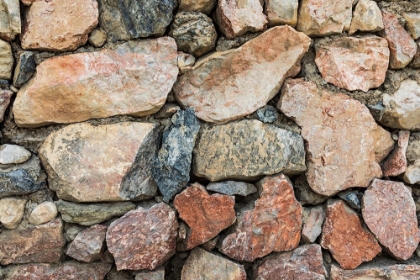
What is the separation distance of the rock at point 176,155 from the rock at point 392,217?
61cm

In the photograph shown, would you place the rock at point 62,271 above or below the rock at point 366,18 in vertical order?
below

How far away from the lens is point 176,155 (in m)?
1.23

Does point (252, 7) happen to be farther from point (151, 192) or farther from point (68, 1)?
point (151, 192)

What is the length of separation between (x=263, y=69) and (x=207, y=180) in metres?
0.41

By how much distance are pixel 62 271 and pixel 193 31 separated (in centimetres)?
86

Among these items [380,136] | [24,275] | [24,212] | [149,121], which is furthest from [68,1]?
[380,136]

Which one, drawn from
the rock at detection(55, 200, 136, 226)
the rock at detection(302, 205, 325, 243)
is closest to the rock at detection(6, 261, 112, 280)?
Answer: the rock at detection(55, 200, 136, 226)

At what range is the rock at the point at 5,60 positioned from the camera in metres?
1.17

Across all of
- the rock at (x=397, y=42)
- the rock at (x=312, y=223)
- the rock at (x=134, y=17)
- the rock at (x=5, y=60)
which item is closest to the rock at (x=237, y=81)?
the rock at (x=134, y=17)

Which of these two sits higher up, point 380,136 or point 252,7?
point 252,7

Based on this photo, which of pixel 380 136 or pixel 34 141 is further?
pixel 380 136

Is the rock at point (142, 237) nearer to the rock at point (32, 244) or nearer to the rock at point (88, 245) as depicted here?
the rock at point (88, 245)

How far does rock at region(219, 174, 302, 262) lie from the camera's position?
49.4 inches

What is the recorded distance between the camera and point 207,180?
1.28 m
